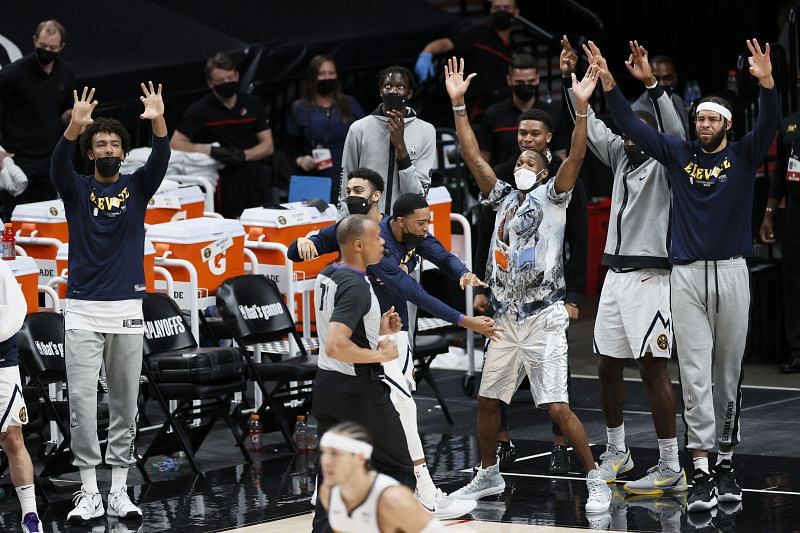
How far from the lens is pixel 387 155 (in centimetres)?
1070

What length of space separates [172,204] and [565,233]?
3562 mm

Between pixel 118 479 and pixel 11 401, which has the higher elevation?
pixel 11 401

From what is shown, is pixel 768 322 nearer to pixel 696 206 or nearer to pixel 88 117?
pixel 696 206

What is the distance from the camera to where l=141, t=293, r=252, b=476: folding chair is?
387 inches

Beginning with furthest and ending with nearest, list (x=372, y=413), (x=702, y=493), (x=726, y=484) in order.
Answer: (x=726, y=484)
(x=702, y=493)
(x=372, y=413)

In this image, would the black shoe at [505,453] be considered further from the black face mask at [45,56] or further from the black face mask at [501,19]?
the black face mask at [501,19]

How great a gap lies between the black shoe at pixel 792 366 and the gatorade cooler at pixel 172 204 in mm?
4584

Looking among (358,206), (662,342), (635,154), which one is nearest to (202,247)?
(358,206)

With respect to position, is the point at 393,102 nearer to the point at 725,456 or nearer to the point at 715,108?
the point at 715,108

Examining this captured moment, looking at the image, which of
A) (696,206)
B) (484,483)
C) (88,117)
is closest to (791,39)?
(696,206)

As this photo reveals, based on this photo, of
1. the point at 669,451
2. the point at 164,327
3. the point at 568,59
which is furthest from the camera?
the point at 164,327

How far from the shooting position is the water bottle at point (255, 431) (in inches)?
417

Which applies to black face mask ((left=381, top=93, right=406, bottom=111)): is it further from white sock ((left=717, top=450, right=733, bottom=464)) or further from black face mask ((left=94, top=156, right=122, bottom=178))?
white sock ((left=717, top=450, right=733, bottom=464))

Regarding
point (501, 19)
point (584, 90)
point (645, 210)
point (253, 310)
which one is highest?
point (501, 19)
